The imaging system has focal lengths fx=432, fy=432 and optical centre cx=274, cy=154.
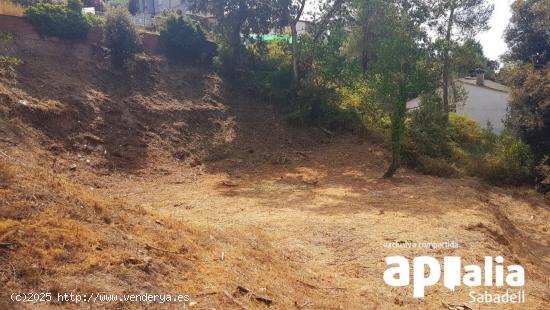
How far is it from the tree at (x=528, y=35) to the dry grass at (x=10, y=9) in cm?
2161

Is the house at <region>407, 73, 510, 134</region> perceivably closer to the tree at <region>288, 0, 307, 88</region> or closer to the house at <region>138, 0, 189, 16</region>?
the tree at <region>288, 0, 307, 88</region>

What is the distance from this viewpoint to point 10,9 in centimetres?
1642

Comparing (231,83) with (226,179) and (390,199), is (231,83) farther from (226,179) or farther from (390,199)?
(390,199)

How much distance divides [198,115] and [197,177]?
445 cm

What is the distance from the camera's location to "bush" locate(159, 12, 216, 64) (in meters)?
19.6

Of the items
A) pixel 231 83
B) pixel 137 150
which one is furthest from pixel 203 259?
pixel 231 83

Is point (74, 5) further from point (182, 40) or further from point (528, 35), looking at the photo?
point (528, 35)

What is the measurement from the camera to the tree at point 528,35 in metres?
20.4

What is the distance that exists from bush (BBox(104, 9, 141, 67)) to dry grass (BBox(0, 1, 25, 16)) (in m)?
3.08

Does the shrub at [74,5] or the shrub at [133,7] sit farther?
the shrub at [133,7]

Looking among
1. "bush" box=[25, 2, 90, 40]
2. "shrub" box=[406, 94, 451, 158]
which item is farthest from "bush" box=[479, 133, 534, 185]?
"bush" box=[25, 2, 90, 40]

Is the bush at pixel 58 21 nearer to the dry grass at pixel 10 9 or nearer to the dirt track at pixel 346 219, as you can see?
the dry grass at pixel 10 9

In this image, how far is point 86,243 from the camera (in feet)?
16.3

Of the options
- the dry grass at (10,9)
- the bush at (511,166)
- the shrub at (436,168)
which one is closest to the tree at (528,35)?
the bush at (511,166)
